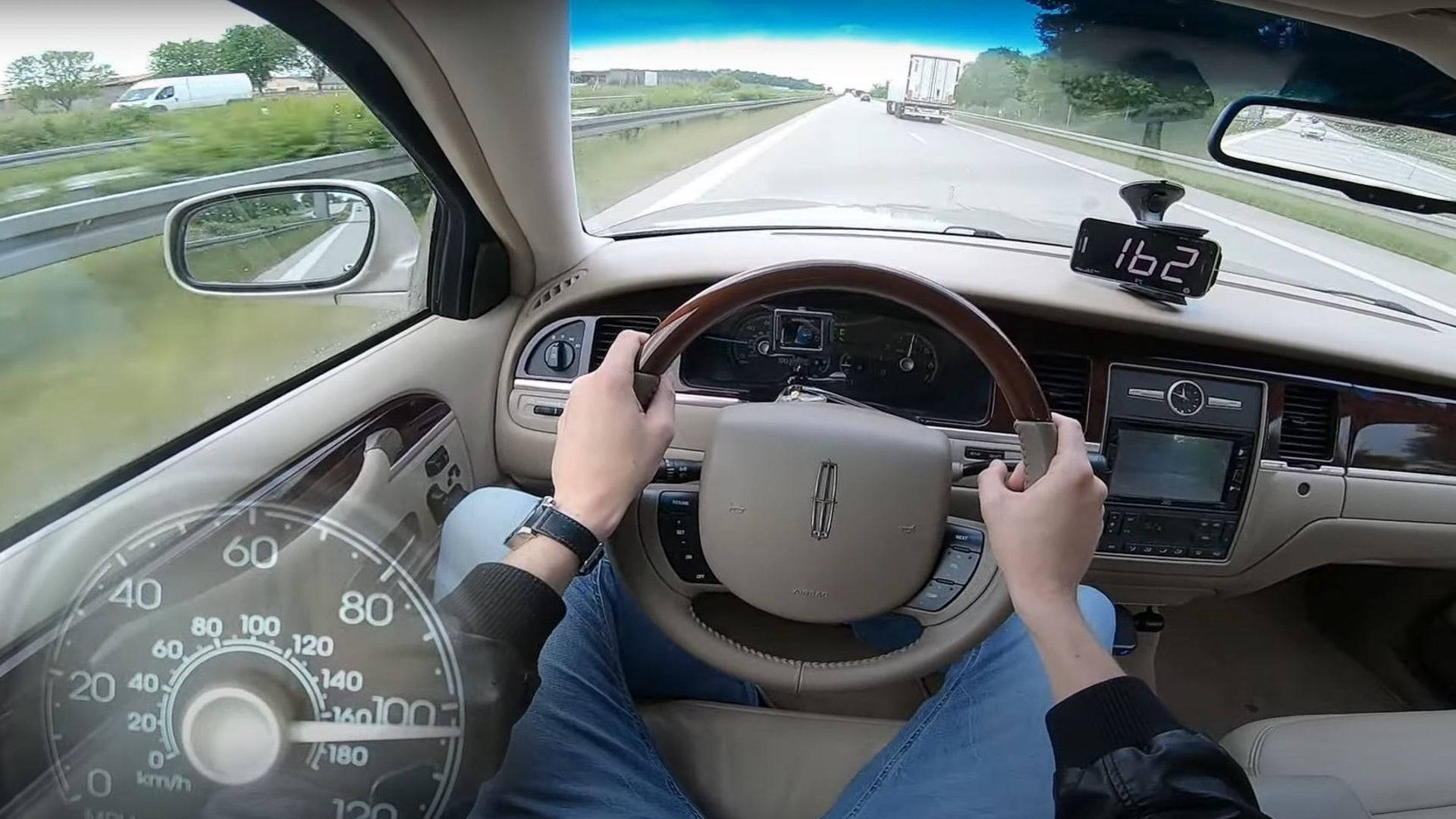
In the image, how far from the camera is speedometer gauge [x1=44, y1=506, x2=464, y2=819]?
0.86 meters

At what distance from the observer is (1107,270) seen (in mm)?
2123

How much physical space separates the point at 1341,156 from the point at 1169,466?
765 millimetres

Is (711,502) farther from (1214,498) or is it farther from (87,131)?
(1214,498)

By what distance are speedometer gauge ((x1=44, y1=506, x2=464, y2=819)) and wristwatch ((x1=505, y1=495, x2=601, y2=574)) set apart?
0.24 metres

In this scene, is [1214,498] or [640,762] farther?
[1214,498]

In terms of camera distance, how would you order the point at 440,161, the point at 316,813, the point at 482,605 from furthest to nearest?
1. the point at 440,161
2. the point at 482,605
3. the point at 316,813

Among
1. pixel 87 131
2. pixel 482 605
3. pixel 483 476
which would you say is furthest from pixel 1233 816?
pixel 483 476

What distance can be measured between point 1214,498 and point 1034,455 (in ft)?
4.02

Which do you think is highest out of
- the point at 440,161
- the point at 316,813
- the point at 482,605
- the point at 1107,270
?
the point at 440,161

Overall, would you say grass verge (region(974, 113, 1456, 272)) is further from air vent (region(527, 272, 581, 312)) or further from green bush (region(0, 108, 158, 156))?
green bush (region(0, 108, 158, 156))

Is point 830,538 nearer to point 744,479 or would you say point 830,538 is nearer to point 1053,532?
point 744,479

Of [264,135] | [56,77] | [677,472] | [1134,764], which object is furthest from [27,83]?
[1134,764]

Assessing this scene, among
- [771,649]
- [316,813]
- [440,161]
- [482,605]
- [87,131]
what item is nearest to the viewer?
[316,813]

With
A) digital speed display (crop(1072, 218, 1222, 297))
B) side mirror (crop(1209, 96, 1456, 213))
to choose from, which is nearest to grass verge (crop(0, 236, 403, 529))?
digital speed display (crop(1072, 218, 1222, 297))
